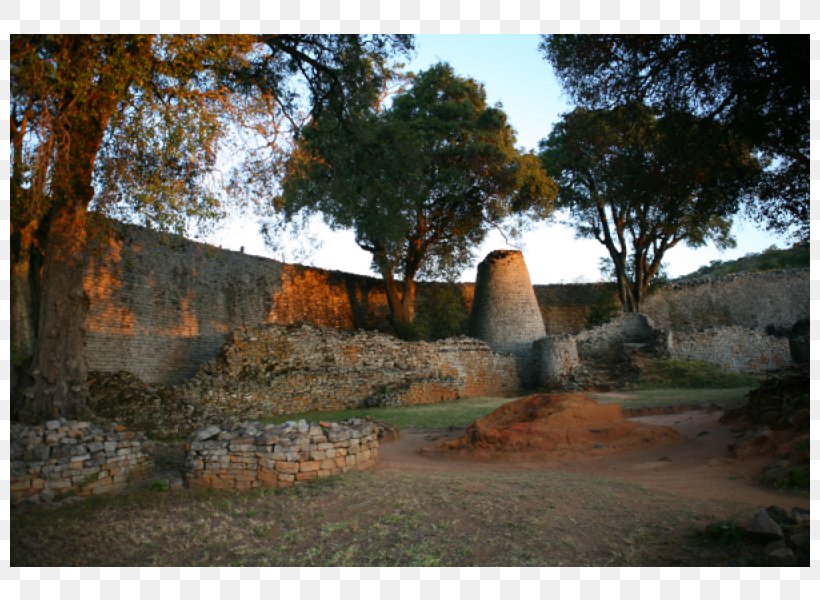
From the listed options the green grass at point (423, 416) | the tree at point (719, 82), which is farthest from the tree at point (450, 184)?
the tree at point (719, 82)

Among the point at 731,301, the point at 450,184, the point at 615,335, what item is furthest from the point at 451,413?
the point at 731,301

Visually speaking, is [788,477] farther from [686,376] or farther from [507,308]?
[507,308]

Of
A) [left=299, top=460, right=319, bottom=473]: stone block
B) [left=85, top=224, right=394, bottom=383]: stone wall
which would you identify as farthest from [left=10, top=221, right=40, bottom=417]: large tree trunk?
[left=299, top=460, right=319, bottom=473]: stone block

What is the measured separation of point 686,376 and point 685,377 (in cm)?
10

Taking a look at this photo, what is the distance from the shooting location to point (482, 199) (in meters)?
24.0

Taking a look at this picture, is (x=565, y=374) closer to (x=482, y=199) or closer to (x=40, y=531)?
(x=482, y=199)

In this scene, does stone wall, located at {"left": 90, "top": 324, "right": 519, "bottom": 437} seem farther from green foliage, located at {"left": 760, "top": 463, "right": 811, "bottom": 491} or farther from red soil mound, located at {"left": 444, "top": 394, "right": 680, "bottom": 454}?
green foliage, located at {"left": 760, "top": 463, "right": 811, "bottom": 491}

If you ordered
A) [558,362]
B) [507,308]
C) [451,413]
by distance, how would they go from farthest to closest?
1. [507,308]
2. [558,362]
3. [451,413]

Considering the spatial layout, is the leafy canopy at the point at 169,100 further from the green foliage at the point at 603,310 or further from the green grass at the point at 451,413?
the green foliage at the point at 603,310

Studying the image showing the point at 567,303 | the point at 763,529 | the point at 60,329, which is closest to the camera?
the point at 763,529

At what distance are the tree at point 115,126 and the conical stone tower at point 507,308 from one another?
49.0 ft

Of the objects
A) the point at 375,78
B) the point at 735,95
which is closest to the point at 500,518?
the point at 735,95

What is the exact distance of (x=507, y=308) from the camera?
24.2 meters

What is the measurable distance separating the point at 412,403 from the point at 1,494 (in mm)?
14386
